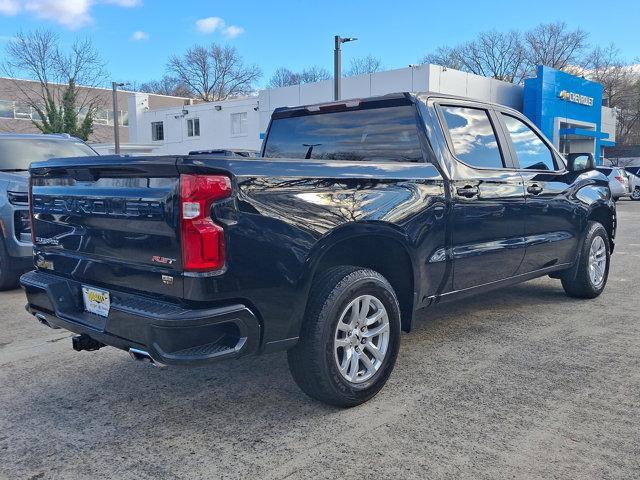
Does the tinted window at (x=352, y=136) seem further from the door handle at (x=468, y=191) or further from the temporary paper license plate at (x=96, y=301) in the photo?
the temporary paper license plate at (x=96, y=301)

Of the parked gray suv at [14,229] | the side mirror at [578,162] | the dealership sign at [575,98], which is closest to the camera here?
the side mirror at [578,162]

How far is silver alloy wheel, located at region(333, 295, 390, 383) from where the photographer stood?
3520 mm

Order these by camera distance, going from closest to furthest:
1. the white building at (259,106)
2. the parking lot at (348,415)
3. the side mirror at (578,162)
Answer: the parking lot at (348,415) < the side mirror at (578,162) < the white building at (259,106)

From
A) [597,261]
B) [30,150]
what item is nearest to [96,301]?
[597,261]

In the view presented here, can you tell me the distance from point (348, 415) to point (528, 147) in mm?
3173

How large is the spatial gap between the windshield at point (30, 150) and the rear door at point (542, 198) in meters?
5.18

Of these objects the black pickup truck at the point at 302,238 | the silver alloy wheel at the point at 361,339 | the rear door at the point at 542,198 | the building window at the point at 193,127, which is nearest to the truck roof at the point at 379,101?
the black pickup truck at the point at 302,238

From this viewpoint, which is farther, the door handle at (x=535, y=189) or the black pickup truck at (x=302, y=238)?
the door handle at (x=535, y=189)

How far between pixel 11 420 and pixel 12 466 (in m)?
0.61

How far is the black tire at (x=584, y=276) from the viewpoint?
6.00m

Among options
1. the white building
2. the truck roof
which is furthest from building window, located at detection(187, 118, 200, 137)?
the truck roof

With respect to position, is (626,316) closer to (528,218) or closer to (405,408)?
(528,218)

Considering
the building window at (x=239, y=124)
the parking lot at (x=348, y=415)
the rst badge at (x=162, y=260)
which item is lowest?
the parking lot at (x=348, y=415)

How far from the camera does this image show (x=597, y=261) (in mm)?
6305
